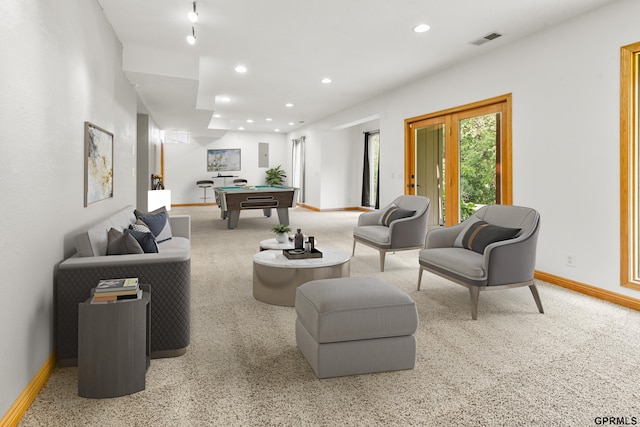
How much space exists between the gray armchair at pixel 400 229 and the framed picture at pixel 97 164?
2993 mm

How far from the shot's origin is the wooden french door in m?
5.13

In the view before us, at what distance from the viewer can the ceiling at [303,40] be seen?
391 cm

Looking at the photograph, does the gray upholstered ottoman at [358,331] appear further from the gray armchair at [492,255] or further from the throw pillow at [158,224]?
the throw pillow at [158,224]

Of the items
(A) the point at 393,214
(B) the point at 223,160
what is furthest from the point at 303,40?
(B) the point at 223,160

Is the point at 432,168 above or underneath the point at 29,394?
above

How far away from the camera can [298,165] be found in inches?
535

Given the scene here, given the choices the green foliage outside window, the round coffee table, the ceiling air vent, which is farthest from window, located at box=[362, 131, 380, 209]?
the round coffee table

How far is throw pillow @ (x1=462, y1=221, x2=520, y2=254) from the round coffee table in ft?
3.74

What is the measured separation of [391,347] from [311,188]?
34.3 feet

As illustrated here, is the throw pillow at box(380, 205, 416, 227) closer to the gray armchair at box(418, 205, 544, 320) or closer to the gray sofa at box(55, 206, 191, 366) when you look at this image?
the gray armchair at box(418, 205, 544, 320)

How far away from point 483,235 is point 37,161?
10.8 feet

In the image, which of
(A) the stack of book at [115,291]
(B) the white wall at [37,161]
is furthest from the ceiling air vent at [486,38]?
(A) the stack of book at [115,291]

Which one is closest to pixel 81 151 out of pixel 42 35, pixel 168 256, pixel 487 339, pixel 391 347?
pixel 42 35

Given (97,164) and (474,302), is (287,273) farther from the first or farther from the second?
(97,164)
